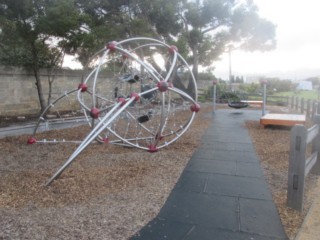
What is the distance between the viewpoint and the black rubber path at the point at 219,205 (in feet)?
11.1

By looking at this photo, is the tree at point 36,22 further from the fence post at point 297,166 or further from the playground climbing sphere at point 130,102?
the fence post at point 297,166

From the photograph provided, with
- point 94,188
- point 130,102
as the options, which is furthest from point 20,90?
point 94,188

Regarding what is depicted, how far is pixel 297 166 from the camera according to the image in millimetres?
3980

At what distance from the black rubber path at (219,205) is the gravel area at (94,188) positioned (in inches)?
5.5

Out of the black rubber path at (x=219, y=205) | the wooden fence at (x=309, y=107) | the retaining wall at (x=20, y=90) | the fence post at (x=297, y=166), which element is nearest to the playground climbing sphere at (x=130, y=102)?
the retaining wall at (x=20, y=90)

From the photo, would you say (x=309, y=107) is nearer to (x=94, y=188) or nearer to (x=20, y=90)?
(x=20, y=90)

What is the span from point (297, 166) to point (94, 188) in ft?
8.55

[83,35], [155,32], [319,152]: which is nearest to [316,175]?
[319,152]

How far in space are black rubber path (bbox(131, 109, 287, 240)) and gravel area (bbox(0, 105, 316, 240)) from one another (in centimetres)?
14

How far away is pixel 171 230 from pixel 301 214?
1.61 metres

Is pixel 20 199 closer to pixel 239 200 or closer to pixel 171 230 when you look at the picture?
pixel 171 230

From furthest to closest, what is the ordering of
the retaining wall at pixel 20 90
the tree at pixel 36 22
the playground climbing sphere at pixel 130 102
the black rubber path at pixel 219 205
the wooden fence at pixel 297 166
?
the retaining wall at pixel 20 90
the tree at pixel 36 22
the playground climbing sphere at pixel 130 102
the wooden fence at pixel 297 166
the black rubber path at pixel 219 205

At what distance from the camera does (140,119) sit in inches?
255

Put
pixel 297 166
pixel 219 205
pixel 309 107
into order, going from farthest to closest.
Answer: pixel 309 107
pixel 219 205
pixel 297 166
